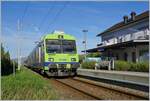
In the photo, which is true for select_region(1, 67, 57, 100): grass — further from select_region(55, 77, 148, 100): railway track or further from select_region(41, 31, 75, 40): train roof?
select_region(41, 31, 75, 40): train roof

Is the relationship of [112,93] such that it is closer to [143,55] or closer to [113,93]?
[113,93]

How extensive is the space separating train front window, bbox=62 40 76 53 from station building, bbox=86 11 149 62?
1210 cm

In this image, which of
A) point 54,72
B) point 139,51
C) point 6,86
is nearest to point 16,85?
point 6,86

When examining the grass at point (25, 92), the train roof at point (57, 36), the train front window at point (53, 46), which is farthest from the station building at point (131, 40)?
the grass at point (25, 92)

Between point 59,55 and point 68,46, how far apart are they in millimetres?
1051

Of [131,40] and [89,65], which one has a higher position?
[131,40]

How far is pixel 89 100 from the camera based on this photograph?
36.3 feet

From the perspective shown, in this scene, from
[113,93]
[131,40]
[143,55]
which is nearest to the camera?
[113,93]

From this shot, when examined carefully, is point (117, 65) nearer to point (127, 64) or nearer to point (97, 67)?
point (127, 64)

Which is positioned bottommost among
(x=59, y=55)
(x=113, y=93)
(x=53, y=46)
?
A: (x=113, y=93)

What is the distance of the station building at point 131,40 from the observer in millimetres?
35844

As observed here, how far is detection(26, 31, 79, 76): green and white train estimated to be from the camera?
74.5 ft

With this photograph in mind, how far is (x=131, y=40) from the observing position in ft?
116

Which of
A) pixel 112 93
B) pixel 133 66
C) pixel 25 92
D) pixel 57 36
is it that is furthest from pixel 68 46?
pixel 25 92
